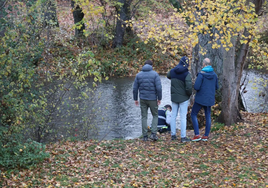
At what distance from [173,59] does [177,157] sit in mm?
17640

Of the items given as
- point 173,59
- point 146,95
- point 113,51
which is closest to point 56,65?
point 146,95

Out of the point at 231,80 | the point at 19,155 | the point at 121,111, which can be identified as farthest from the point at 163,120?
the point at 19,155

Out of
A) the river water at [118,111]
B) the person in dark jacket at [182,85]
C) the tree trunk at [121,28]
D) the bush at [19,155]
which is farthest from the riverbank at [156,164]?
the tree trunk at [121,28]

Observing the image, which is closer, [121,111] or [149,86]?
[149,86]

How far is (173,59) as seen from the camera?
2388 centimetres

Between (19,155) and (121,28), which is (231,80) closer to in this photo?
(19,155)

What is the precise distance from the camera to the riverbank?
5.46m

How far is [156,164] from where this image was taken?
6.41 m

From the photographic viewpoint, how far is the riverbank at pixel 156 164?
5461mm

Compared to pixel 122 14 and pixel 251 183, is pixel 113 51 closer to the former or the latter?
pixel 122 14

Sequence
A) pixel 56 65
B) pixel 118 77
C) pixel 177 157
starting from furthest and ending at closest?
pixel 118 77 < pixel 56 65 < pixel 177 157

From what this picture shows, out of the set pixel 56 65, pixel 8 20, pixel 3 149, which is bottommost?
pixel 3 149

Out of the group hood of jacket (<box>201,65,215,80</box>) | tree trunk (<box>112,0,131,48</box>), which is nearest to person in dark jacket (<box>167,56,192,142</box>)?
hood of jacket (<box>201,65,215,80</box>)

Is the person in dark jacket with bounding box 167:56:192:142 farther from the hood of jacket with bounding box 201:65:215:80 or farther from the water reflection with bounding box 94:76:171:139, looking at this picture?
the water reflection with bounding box 94:76:171:139
